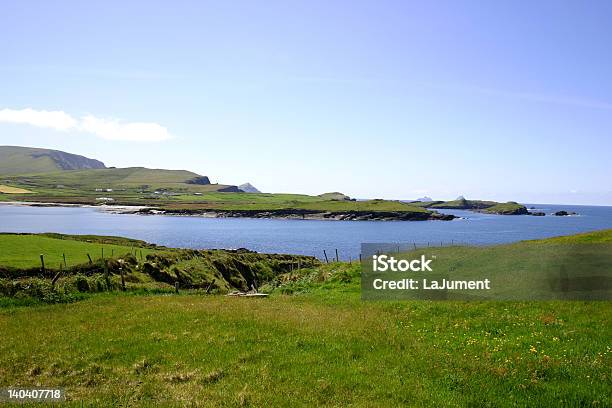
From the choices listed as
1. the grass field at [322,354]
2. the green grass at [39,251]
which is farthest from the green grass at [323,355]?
the green grass at [39,251]

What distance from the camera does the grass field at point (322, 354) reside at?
1370 cm

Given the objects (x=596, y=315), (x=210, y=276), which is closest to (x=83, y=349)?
(x=596, y=315)

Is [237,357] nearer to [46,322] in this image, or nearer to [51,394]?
[51,394]

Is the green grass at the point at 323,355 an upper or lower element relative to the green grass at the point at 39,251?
upper

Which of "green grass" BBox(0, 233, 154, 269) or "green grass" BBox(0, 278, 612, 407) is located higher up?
"green grass" BBox(0, 278, 612, 407)

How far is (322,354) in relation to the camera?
59.0ft

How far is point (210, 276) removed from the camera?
6072 centimetres

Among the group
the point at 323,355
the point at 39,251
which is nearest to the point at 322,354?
the point at 323,355

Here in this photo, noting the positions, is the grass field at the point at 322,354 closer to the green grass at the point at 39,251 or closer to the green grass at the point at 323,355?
the green grass at the point at 323,355

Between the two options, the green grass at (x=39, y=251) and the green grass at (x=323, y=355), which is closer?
the green grass at (x=323, y=355)

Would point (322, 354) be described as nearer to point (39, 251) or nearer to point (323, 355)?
point (323, 355)

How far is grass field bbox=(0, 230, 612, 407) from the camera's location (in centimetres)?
1370

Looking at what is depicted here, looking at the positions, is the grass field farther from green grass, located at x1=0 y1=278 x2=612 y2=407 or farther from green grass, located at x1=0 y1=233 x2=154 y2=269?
green grass, located at x1=0 y1=233 x2=154 y2=269

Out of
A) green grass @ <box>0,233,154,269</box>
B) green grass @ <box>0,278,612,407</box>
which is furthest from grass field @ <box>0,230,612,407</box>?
green grass @ <box>0,233,154,269</box>
